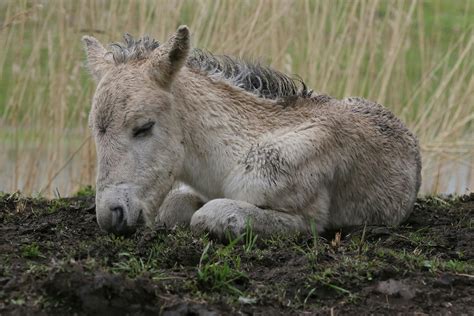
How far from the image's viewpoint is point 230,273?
450 centimetres

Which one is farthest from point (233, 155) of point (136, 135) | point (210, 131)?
point (136, 135)

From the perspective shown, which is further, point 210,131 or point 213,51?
point 213,51

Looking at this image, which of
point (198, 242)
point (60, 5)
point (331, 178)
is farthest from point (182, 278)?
point (60, 5)

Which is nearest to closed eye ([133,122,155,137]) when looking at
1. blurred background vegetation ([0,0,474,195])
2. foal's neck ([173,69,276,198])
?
foal's neck ([173,69,276,198])

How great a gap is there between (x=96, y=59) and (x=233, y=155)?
1145 mm

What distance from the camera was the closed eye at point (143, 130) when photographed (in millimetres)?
5578

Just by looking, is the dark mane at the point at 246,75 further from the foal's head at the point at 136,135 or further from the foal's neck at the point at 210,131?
the foal's head at the point at 136,135

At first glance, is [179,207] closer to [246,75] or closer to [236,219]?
[236,219]

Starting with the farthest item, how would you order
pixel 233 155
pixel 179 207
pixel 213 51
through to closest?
pixel 213 51 → pixel 179 207 → pixel 233 155

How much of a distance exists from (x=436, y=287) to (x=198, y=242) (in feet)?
4.22

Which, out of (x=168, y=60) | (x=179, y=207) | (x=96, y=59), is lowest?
(x=179, y=207)

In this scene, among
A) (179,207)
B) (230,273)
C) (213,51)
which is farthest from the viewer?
(213,51)

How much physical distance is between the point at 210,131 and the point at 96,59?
3.06 feet

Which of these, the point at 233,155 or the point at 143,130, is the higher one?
the point at 143,130
